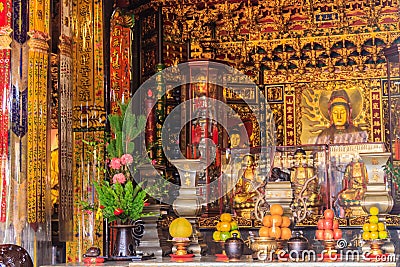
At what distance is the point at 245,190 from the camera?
912cm

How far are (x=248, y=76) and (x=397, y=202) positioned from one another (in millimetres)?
3271

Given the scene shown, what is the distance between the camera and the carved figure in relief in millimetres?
11109

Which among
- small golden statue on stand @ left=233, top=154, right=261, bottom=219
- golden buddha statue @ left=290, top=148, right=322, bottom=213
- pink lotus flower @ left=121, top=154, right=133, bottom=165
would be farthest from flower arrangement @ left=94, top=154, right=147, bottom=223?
small golden statue on stand @ left=233, top=154, right=261, bottom=219

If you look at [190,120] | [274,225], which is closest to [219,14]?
[190,120]

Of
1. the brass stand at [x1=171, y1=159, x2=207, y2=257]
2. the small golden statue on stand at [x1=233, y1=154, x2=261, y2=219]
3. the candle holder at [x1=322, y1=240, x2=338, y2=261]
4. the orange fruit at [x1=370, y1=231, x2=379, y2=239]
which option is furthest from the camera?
the small golden statue on stand at [x1=233, y1=154, x2=261, y2=219]

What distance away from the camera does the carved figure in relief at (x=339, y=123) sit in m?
11.1

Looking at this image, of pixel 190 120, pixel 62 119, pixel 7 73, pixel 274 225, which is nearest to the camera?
pixel 274 225

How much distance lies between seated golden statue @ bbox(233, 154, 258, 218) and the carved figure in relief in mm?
2285

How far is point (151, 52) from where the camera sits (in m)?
9.88

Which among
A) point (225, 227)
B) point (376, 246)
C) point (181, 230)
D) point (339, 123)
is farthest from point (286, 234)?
point (339, 123)

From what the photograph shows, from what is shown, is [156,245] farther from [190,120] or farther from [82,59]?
[190,120]

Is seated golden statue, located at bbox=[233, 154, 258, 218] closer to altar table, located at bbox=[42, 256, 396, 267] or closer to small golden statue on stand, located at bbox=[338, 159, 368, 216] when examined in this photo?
small golden statue on stand, located at bbox=[338, 159, 368, 216]

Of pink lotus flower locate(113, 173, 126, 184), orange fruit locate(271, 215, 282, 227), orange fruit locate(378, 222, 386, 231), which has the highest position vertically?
pink lotus flower locate(113, 173, 126, 184)

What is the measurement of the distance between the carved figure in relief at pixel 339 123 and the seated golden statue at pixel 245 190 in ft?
7.50
